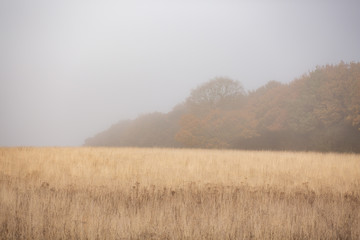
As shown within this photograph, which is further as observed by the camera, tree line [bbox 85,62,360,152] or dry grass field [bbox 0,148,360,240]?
tree line [bbox 85,62,360,152]

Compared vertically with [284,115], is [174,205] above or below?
below

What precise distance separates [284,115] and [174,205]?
3964cm

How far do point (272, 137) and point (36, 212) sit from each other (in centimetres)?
4019

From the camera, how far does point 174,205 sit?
622 cm

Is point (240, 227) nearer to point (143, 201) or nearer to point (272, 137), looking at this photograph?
point (143, 201)

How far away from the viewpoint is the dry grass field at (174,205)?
4.43 m

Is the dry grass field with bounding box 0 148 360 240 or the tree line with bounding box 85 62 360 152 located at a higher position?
the tree line with bounding box 85 62 360 152

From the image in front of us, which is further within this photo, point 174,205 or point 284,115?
point 284,115

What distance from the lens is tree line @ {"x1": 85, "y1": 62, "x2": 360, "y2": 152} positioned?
117ft

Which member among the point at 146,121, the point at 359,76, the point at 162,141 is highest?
the point at 359,76

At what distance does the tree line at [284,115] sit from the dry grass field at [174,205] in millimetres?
25920

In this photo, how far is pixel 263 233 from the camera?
4523mm

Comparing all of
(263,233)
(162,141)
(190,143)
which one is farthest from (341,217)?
(162,141)

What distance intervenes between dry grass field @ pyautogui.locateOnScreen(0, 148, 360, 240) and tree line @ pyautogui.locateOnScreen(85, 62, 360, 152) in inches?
1020
